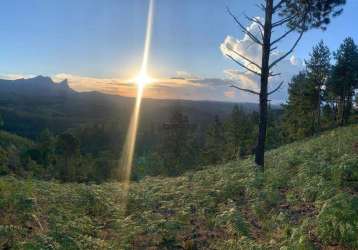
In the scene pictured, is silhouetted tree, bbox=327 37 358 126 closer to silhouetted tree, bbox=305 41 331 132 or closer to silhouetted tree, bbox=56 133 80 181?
silhouetted tree, bbox=305 41 331 132

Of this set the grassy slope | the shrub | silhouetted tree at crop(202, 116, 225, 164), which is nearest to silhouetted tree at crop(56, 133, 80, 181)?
silhouetted tree at crop(202, 116, 225, 164)

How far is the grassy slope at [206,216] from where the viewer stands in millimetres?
7469

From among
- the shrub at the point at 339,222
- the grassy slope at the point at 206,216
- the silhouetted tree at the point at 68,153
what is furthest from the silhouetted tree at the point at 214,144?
the shrub at the point at 339,222

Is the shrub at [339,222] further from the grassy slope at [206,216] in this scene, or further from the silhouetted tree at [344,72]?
the silhouetted tree at [344,72]

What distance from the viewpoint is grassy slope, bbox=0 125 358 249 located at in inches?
294

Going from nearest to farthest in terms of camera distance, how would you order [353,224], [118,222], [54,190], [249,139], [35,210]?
[353,224] → [118,222] → [35,210] → [54,190] → [249,139]

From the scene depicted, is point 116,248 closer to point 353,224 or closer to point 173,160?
point 353,224

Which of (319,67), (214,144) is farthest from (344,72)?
(214,144)

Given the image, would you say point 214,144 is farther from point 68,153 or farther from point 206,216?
point 206,216

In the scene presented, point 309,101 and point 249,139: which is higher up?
point 309,101

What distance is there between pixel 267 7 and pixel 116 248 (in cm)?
1342

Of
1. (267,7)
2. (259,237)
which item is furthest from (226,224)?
(267,7)

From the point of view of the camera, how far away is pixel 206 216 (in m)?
10.5

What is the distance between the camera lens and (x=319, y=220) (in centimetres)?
763
